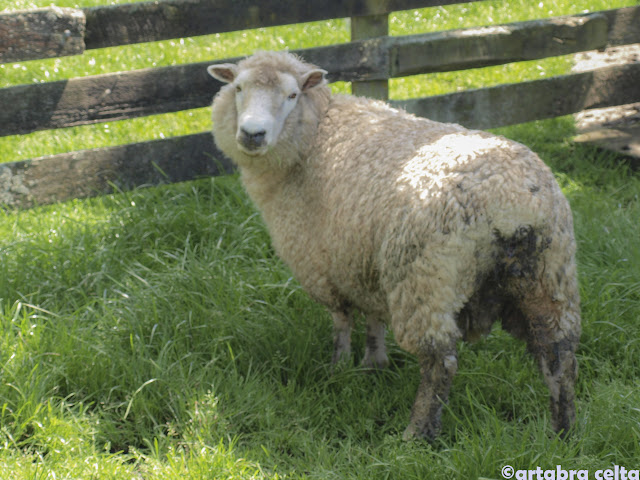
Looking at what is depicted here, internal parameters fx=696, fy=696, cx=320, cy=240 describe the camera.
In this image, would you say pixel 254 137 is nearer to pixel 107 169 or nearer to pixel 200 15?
pixel 200 15

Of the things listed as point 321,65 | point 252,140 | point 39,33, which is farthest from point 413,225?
point 39,33

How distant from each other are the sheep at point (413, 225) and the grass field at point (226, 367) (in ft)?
0.78

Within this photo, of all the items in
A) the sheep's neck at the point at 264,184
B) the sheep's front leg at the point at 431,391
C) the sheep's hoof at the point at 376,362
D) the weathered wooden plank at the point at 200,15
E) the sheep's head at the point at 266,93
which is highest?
the weathered wooden plank at the point at 200,15

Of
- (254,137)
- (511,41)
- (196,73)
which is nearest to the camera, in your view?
(254,137)

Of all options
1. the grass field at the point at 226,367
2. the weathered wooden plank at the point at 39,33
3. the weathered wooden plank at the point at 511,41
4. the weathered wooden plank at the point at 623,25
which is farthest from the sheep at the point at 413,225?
the weathered wooden plank at the point at 623,25

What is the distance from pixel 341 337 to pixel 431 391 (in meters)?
0.78

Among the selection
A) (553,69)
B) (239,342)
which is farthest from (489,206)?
(553,69)

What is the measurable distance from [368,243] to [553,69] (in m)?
4.74

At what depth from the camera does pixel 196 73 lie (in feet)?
15.0

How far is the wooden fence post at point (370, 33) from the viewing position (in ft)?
16.0

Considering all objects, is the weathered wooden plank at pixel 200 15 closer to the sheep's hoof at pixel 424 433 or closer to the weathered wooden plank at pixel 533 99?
the weathered wooden plank at pixel 533 99

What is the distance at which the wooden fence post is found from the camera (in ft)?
16.0

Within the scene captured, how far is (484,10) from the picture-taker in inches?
308

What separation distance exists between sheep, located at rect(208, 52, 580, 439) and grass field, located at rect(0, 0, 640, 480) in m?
0.24
